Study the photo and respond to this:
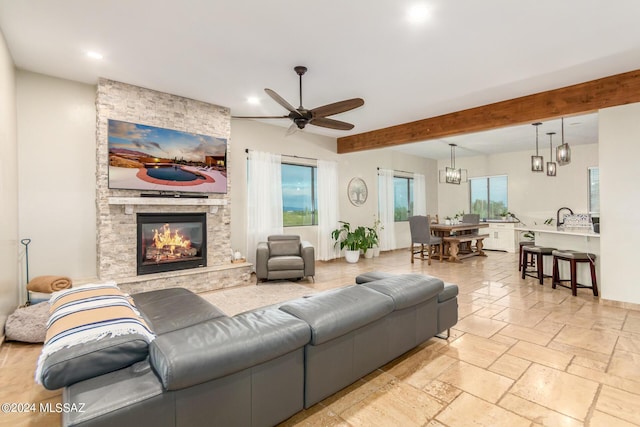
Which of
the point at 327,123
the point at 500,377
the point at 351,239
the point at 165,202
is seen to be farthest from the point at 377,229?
the point at 500,377

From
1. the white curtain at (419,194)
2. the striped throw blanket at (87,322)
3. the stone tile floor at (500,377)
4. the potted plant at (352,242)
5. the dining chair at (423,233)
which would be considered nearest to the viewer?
the striped throw blanket at (87,322)

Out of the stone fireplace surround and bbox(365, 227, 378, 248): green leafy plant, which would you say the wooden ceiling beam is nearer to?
bbox(365, 227, 378, 248): green leafy plant

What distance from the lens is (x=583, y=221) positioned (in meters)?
4.76

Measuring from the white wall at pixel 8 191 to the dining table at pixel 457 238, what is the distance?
7122mm

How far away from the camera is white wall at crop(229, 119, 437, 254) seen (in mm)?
5590

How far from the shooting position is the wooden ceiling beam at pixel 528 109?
3664mm

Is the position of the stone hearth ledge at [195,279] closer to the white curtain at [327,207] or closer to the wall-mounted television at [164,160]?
the wall-mounted television at [164,160]

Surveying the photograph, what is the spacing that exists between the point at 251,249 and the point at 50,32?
3918 mm

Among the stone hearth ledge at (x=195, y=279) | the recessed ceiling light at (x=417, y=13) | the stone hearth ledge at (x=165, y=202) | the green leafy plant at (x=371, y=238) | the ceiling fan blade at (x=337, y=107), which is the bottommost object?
the stone hearth ledge at (x=195, y=279)

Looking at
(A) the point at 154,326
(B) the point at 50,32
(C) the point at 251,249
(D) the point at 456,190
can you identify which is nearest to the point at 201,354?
(A) the point at 154,326

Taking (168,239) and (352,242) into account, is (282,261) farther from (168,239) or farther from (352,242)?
(352,242)

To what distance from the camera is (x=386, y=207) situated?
847 centimetres

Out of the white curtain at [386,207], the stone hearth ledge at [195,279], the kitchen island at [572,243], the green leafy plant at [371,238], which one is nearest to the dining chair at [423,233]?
the green leafy plant at [371,238]

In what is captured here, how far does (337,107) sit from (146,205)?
3041 millimetres
